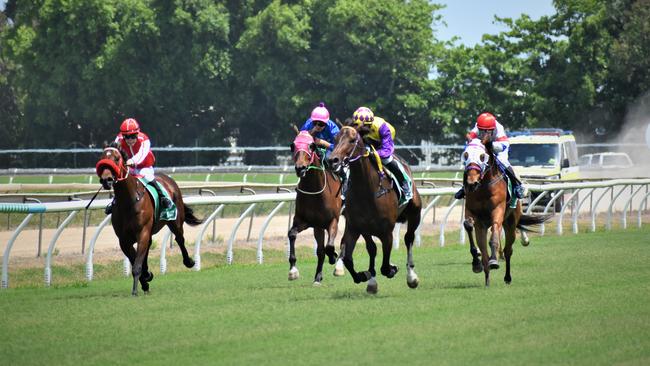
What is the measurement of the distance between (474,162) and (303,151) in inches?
73.4

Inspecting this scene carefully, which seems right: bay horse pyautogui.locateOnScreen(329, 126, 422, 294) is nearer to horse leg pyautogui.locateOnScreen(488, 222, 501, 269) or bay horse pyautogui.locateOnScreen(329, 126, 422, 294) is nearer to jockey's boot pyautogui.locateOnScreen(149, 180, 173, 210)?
horse leg pyautogui.locateOnScreen(488, 222, 501, 269)

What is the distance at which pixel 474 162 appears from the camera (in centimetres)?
1277

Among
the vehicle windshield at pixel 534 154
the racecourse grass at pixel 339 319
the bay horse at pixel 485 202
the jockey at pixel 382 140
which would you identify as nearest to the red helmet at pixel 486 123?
the bay horse at pixel 485 202

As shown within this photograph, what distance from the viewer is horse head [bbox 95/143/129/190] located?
1163cm

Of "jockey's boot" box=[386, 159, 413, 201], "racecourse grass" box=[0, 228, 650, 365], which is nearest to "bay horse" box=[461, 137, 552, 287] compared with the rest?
"racecourse grass" box=[0, 228, 650, 365]

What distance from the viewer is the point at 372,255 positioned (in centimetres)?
1251

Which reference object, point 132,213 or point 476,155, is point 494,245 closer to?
point 476,155

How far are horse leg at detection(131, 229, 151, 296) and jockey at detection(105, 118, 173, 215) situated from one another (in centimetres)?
49

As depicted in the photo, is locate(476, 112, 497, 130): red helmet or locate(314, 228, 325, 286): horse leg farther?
locate(476, 112, 497, 130): red helmet

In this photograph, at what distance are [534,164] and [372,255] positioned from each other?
16187mm

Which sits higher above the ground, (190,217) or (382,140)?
(382,140)

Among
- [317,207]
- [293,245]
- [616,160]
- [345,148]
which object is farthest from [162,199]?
[616,160]

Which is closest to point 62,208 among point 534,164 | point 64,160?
point 534,164

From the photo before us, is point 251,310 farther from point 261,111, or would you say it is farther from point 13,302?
point 261,111
